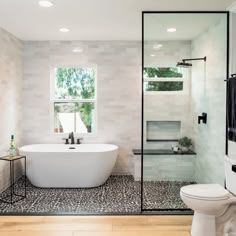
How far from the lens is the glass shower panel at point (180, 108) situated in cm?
388

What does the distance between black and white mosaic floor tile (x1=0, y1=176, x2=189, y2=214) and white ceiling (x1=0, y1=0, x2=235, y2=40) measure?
2326 millimetres

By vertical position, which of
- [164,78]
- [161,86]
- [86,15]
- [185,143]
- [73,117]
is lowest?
[185,143]

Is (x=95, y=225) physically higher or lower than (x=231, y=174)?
lower

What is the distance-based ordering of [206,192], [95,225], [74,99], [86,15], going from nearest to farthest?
[206,192]
[95,225]
[86,15]
[74,99]

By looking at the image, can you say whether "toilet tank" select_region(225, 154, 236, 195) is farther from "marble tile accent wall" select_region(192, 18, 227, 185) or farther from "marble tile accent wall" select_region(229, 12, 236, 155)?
"marble tile accent wall" select_region(192, 18, 227, 185)

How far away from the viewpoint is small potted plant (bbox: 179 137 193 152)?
436 cm

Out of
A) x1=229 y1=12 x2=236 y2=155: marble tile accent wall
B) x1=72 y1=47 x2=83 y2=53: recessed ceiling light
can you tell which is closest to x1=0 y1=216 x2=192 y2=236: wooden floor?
x1=229 y1=12 x2=236 y2=155: marble tile accent wall

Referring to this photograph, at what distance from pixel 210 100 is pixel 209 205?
179 centimetres

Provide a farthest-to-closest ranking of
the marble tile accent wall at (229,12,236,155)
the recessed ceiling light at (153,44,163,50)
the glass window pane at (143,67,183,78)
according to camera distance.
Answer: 1. the glass window pane at (143,67,183,78)
2. the recessed ceiling light at (153,44,163,50)
3. the marble tile accent wall at (229,12,236,155)

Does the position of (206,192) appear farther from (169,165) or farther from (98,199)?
(98,199)

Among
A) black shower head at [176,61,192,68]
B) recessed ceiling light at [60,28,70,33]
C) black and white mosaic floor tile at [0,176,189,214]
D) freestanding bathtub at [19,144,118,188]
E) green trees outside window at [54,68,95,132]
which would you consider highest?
recessed ceiling light at [60,28,70,33]

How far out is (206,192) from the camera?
2863 mm

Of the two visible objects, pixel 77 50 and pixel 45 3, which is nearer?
pixel 45 3

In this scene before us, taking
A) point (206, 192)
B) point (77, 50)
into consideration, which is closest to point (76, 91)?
point (77, 50)
